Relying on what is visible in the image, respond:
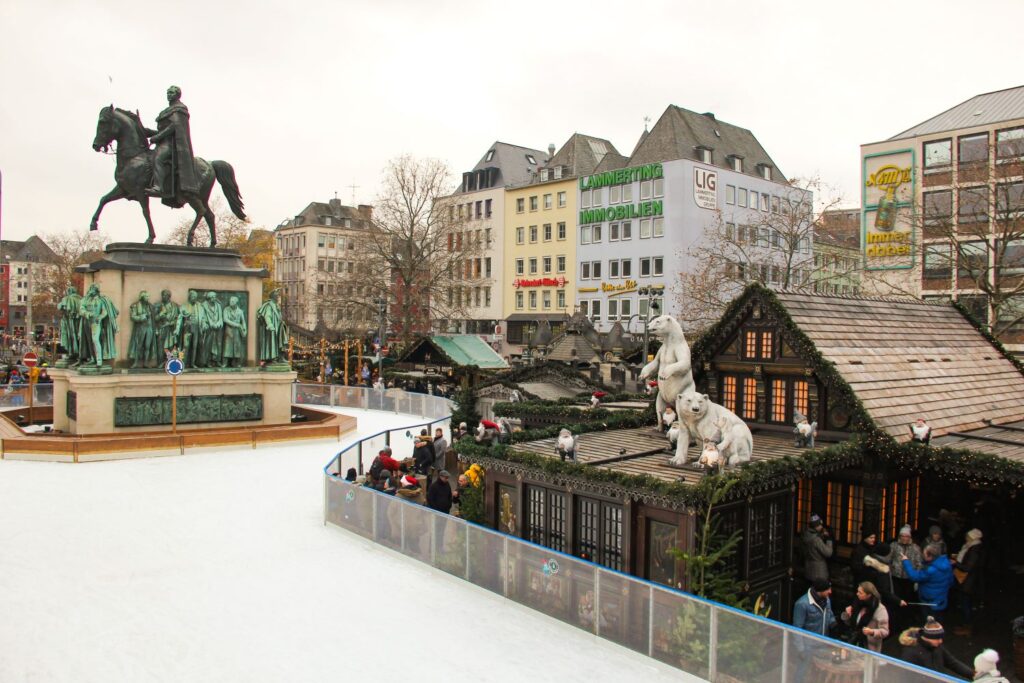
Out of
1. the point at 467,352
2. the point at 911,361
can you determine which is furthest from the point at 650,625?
the point at 467,352

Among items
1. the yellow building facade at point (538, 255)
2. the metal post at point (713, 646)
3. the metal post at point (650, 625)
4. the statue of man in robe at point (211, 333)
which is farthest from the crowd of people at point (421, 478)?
A: the yellow building facade at point (538, 255)

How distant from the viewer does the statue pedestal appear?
86.4 ft

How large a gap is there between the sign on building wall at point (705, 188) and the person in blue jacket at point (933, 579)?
2067 inches

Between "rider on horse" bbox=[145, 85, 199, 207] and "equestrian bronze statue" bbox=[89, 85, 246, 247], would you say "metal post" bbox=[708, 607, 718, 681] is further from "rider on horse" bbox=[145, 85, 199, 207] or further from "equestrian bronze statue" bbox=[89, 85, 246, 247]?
"rider on horse" bbox=[145, 85, 199, 207]

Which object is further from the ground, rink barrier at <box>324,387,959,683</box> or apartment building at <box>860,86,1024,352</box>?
apartment building at <box>860,86,1024,352</box>

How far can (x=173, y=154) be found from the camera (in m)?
29.5

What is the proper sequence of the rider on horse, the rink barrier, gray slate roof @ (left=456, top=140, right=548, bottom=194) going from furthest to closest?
gray slate roof @ (left=456, top=140, right=548, bottom=194), the rider on horse, the rink barrier

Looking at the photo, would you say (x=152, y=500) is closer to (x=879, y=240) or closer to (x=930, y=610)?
(x=930, y=610)

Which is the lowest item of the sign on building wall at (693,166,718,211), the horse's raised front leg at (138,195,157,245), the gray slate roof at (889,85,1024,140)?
the horse's raised front leg at (138,195,157,245)

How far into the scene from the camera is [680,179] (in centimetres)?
6297

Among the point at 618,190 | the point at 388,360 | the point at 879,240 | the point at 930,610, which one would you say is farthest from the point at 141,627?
the point at 618,190

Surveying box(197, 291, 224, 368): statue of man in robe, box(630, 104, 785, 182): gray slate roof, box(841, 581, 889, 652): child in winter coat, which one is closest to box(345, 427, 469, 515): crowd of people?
box(841, 581, 889, 652): child in winter coat

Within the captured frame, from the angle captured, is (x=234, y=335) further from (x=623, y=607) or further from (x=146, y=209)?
(x=623, y=607)

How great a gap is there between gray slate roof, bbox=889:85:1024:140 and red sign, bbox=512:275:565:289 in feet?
95.1
